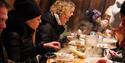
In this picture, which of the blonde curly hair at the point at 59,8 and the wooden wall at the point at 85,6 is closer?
the blonde curly hair at the point at 59,8

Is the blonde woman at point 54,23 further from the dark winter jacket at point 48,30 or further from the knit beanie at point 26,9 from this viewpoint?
the knit beanie at point 26,9

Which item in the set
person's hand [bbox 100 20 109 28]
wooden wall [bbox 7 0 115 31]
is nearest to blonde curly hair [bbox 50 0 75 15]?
person's hand [bbox 100 20 109 28]

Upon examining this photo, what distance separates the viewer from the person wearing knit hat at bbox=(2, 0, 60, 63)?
11.1 ft

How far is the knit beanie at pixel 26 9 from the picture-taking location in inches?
137

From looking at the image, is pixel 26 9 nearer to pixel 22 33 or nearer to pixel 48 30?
pixel 22 33

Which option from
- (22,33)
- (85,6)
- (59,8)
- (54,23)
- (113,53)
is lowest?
(113,53)

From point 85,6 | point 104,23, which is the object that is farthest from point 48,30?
point 85,6

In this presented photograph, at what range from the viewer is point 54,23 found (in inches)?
177

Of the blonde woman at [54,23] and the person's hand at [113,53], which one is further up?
the blonde woman at [54,23]

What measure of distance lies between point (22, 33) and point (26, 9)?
0.25m

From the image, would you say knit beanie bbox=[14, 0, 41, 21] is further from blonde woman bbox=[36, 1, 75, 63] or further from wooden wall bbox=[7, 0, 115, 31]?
wooden wall bbox=[7, 0, 115, 31]

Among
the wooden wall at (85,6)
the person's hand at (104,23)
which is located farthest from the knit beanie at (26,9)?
the wooden wall at (85,6)

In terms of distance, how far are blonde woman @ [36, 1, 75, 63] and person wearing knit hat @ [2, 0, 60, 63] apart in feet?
1.71

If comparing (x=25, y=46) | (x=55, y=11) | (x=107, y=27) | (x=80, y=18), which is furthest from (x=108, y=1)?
(x=25, y=46)
